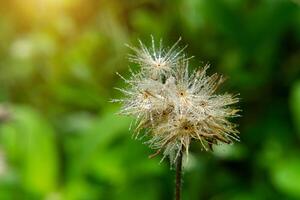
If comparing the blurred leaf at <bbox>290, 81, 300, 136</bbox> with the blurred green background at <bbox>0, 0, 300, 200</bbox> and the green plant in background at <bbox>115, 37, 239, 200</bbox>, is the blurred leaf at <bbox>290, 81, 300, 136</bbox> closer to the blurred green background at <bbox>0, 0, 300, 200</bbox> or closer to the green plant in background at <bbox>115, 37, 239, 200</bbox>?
the blurred green background at <bbox>0, 0, 300, 200</bbox>

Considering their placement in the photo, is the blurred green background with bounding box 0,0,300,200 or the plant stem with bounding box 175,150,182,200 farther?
the blurred green background with bounding box 0,0,300,200

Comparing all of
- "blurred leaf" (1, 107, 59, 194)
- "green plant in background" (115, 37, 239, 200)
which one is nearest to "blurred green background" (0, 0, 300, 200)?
"blurred leaf" (1, 107, 59, 194)

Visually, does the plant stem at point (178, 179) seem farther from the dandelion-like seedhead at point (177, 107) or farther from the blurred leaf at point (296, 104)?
the blurred leaf at point (296, 104)

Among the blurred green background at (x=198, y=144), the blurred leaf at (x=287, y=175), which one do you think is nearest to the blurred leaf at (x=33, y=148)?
the blurred green background at (x=198, y=144)

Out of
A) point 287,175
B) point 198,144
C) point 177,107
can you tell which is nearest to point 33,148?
point 198,144

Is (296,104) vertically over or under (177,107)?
over

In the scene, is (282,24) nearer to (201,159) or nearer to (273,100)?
(273,100)

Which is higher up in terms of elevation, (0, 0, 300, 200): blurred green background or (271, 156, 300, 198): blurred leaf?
(0, 0, 300, 200): blurred green background

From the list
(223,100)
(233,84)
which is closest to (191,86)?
(223,100)

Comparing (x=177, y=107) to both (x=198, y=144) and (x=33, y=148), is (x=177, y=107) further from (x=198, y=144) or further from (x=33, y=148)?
(x=33, y=148)
